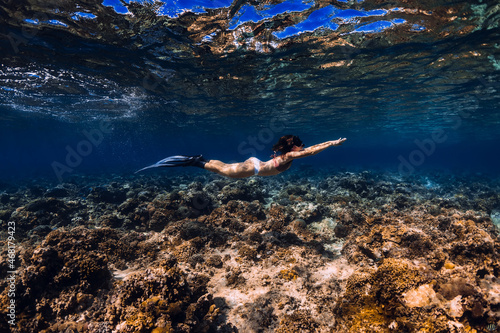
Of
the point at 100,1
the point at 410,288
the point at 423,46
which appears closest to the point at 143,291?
the point at 410,288

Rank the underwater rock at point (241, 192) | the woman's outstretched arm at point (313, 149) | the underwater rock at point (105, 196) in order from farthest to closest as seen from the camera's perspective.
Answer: the underwater rock at point (105, 196) < the underwater rock at point (241, 192) < the woman's outstretched arm at point (313, 149)

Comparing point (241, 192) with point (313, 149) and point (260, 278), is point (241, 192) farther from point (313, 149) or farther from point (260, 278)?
point (313, 149)

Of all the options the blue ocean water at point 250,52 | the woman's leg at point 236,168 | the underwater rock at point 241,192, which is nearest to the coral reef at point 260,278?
the woman's leg at point 236,168

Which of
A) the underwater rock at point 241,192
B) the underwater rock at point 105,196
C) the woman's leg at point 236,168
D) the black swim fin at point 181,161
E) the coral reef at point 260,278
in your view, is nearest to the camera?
the coral reef at point 260,278

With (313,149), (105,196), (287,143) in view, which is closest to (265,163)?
(287,143)

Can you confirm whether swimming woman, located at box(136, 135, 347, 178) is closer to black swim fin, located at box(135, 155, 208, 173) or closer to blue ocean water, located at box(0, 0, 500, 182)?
black swim fin, located at box(135, 155, 208, 173)

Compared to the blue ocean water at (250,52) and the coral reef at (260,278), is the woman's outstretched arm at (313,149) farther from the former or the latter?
the blue ocean water at (250,52)

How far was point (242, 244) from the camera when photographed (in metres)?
7.56

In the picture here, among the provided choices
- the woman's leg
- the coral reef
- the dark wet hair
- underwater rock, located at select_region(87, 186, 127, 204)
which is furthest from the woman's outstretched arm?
underwater rock, located at select_region(87, 186, 127, 204)

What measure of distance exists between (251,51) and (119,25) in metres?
6.65

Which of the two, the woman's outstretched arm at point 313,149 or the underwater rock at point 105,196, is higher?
the woman's outstretched arm at point 313,149

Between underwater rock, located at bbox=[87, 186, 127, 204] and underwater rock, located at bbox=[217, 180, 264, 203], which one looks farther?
underwater rock, located at bbox=[87, 186, 127, 204]

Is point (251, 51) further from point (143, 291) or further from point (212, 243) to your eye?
point (143, 291)

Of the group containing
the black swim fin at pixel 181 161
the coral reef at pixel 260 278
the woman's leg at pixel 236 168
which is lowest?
the coral reef at pixel 260 278
